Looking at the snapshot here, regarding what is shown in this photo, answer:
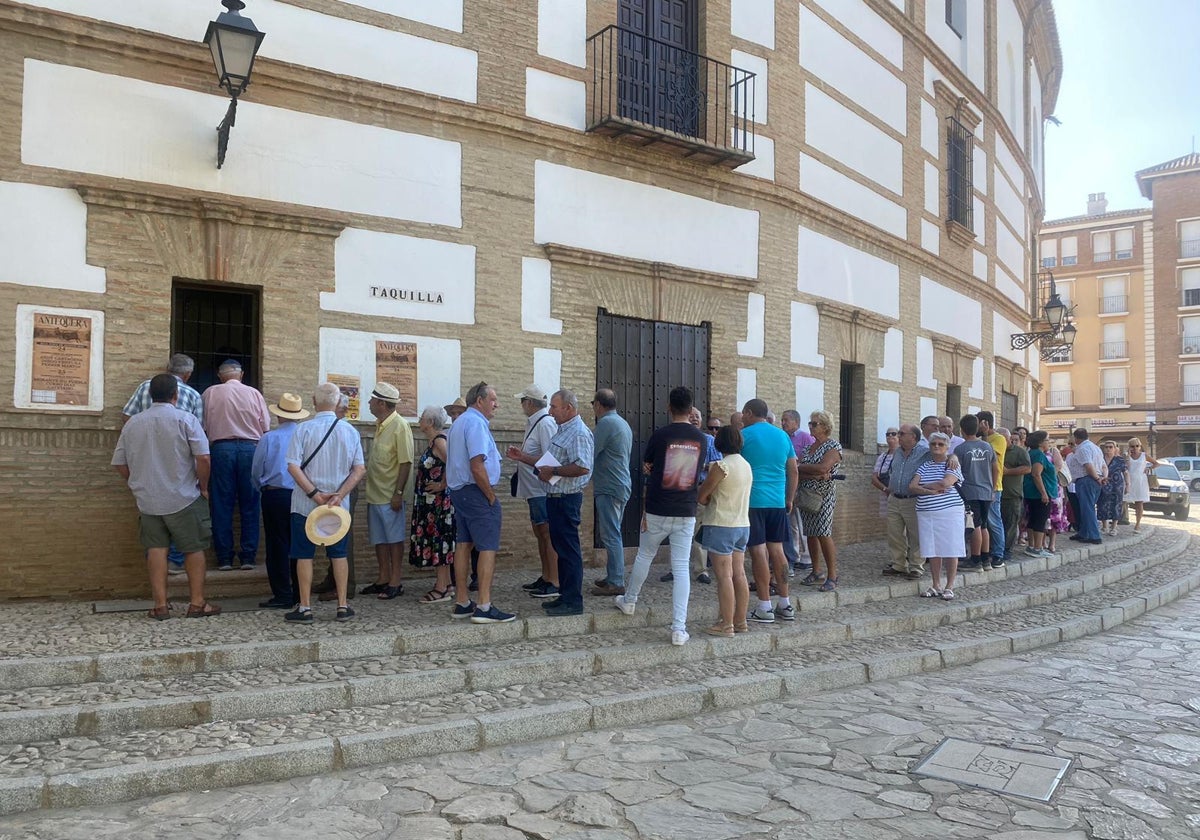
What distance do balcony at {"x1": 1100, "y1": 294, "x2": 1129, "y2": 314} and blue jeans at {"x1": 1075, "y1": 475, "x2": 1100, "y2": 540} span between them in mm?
37903

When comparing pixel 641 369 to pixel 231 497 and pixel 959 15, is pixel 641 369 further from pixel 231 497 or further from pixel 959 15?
pixel 959 15

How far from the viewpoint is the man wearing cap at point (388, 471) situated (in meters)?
7.31

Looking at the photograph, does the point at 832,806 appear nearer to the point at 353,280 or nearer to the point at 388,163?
the point at 353,280

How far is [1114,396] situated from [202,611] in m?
49.2

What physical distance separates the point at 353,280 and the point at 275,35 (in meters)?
2.17

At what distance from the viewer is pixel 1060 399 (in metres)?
48.7

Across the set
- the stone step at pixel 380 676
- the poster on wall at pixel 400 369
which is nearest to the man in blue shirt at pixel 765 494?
the stone step at pixel 380 676

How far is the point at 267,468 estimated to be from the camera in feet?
22.7

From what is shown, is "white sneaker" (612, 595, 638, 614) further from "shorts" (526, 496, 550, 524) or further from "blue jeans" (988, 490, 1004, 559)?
"blue jeans" (988, 490, 1004, 559)

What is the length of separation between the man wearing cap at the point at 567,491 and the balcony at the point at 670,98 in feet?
13.3

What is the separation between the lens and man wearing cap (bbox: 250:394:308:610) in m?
6.85

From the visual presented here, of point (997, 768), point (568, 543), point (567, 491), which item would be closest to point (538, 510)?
point (567, 491)

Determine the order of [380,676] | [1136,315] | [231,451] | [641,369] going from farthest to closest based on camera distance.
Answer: [1136,315]
[641,369]
[231,451]
[380,676]

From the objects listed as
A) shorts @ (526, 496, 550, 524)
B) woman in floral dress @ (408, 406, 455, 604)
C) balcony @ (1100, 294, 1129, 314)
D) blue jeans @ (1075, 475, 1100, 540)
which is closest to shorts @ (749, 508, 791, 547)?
shorts @ (526, 496, 550, 524)
